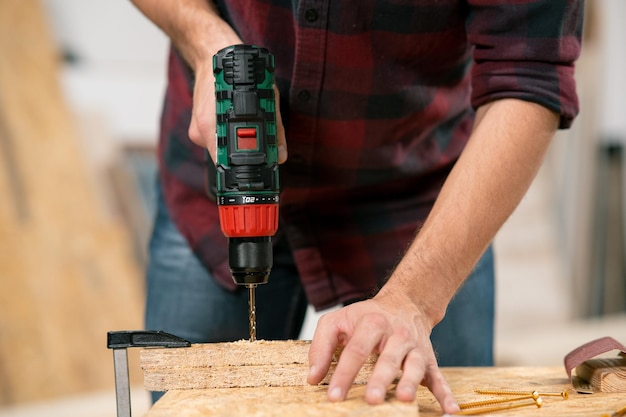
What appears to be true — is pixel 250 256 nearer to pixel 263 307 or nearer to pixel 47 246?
pixel 263 307

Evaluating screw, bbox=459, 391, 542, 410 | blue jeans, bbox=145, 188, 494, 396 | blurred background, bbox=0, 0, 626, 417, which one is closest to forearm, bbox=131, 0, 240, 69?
blue jeans, bbox=145, 188, 494, 396

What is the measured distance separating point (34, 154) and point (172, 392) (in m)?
1.94

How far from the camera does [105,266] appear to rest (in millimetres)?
2768

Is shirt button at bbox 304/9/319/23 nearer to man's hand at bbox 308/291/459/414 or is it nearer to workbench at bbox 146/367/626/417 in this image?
man's hand at bbox 308/291/459/414

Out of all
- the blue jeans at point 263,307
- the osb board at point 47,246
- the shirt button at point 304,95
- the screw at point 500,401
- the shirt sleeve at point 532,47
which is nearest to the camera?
the screw at point 500,401

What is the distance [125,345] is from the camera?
1018mm

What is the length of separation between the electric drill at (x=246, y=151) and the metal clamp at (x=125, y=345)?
0.14 metres

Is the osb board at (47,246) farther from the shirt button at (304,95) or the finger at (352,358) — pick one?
the finger at (352,358)

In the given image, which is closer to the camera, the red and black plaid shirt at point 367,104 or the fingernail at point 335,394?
the fingernail at point 335,394

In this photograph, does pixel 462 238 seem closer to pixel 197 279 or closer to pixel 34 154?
pixel 197 279

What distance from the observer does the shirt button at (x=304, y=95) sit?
49.3 inches

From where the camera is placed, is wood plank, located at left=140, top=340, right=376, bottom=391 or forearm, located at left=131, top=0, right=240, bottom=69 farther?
forearm, located at left=131, top=0, right=240, bottom=69

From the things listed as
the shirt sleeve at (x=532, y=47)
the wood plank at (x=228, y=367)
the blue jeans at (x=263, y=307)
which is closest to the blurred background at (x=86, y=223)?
the blue jeans at (x=263, y=307)

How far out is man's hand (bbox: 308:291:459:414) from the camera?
Answer: 928 mm
